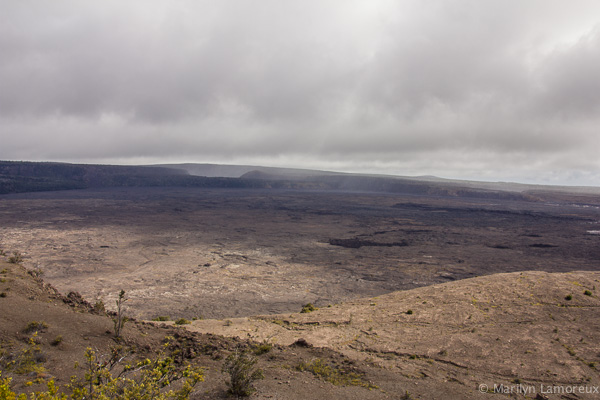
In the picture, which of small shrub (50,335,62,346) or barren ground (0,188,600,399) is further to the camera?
barren ground (0,188,600,399)

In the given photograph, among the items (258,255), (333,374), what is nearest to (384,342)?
(333,374)

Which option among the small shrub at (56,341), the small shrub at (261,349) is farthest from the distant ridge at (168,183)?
the small shrub at (261,349)

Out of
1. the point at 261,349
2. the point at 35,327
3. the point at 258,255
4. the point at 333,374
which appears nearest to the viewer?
the point at 35,327

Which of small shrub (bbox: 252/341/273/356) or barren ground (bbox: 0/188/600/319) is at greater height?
small shrub (bbox: 252/341/273/356)

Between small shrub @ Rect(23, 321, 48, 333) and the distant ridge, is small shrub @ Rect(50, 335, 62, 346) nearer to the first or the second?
small shrub @ Rect(23, 321, 48, 333)

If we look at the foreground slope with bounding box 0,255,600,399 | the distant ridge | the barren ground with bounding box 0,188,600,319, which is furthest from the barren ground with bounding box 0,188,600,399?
the distant ridge

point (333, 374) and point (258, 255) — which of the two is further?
point (258, 255)

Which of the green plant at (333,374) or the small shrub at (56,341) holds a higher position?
the small shrub at (56,341)

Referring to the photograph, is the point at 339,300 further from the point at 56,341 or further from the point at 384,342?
the point at 56,341

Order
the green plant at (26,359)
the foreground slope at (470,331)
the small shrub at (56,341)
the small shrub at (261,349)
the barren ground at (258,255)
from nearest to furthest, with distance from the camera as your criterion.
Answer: the green plant at (26,359), the small shrub at (56,341), the foreground slope at (470,331), the small shrub at (261,349), the barren ground at (258,255)

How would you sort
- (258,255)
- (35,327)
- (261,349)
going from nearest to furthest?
(35,327) → (261,349) → (258,255)

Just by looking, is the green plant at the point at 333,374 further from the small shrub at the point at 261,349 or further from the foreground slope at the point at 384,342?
the small shrub at the point at 261,349

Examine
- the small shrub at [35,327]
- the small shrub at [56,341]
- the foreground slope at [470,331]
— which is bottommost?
the foreground slope at [470,331]
